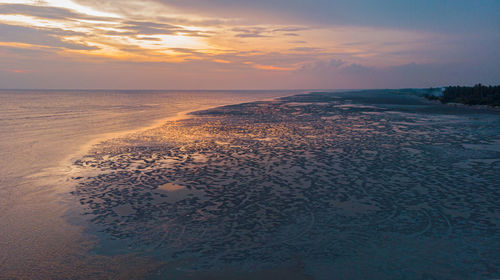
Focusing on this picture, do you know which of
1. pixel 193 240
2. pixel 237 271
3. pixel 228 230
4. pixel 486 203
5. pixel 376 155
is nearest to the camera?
pixel 237 271

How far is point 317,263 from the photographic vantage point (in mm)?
7082

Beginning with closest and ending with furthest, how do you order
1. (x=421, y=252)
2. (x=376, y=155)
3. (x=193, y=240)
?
(x=421, y=252)
(x=193, y=240)
(x=376, y=155)

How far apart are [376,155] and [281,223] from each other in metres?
10.7

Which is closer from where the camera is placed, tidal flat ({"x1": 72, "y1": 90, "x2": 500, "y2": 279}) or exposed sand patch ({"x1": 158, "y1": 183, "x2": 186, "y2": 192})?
tidal flat ({"x1": 72, "y1": 90, "x2": 500, "y2": 279})

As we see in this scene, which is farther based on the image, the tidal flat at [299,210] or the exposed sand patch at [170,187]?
the exposed sand patch at [170,187]

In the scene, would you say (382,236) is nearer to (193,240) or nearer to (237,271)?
(237,271)

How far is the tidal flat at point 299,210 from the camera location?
23.2 feet

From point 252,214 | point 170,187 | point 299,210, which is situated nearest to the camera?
point 252,214

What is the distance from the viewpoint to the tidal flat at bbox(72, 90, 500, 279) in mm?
7086

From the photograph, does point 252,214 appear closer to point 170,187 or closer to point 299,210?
point 299,210

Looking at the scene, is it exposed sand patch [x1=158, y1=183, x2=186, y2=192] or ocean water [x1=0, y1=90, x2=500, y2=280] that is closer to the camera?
ocean water [x1=0, y1=90, x2=500, y2=280]

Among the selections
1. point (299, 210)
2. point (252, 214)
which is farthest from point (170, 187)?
point (299, 210)

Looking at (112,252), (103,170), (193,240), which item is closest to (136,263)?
(112,252)

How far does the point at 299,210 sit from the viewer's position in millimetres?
10086
